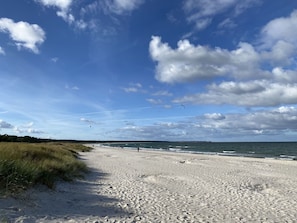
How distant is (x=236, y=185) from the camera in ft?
48.6

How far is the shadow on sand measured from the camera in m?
7.21

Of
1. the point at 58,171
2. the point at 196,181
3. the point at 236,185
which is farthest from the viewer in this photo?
the point at 196,181

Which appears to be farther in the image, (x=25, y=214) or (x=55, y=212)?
(x=55, y=212)

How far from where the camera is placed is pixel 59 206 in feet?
28.1

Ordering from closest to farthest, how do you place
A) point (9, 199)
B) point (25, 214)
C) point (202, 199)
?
1. point (25, 214)
2. point (9, 199)
3. point (202, 199)

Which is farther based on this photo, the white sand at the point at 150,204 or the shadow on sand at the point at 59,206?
the white sand at the point at 150,204

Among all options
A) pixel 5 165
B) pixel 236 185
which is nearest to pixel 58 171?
pixel 5 165

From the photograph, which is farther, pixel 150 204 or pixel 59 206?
pixel 150 204

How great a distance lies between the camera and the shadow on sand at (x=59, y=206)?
7.21 meters

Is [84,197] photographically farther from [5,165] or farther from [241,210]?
[241,210]

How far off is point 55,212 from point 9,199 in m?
1.17

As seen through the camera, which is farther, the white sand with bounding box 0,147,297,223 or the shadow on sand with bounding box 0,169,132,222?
the white sand with bounding box 0,147,297,223

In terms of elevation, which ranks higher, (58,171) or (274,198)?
(58,171)

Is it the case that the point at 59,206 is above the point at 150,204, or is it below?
above
